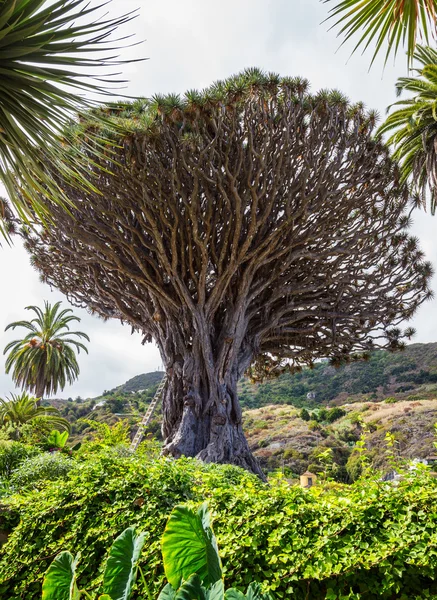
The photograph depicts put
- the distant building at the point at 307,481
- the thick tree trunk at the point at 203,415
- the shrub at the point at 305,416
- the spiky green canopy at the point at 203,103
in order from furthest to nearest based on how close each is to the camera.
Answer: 1. the shrub at the point at 305,416
2. the thick tree trunk at the point at 203,415
3. the spiky green canopy at the point at 203,103
4. the distant building at the point at 307,481

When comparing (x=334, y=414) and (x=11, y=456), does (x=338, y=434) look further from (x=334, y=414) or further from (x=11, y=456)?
(x=11, y=456)

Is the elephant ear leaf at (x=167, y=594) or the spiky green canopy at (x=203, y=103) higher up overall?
the spiky green canopy at (x=203, y=103)

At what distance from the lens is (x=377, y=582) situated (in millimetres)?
2309

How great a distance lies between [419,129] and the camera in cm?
1165

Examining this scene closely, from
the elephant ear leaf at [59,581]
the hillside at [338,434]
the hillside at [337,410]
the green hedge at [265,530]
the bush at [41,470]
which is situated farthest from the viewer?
the hillside at [337,410]

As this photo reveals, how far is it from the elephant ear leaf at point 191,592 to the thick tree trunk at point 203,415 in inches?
277

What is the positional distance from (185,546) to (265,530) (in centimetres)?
88

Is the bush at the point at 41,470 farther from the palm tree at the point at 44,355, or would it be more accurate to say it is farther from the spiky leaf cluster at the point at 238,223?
the palm tree at the point at 44,355

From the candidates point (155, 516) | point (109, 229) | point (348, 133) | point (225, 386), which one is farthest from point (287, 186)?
point (155, 516)

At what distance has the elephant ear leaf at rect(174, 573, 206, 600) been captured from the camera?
Result: 1.49 metres

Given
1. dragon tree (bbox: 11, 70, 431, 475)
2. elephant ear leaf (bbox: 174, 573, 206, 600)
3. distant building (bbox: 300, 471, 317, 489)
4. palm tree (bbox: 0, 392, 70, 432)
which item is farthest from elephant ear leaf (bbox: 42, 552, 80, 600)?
palm tree (bbox: 0, 392, 70, 432)

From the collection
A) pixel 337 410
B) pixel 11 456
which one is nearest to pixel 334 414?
pixel 337 410

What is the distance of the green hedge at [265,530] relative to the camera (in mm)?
2316

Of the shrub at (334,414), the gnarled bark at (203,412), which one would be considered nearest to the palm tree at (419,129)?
the gnarled bark at (203,412)
